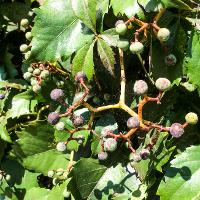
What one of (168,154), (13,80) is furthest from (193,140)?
(13,80)

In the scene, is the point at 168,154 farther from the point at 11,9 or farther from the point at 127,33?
the point at 11,9

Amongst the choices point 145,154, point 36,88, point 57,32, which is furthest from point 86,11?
point 145,154

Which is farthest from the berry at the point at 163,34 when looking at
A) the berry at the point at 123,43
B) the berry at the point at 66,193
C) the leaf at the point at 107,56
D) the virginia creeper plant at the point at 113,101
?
the berry at the point at 66,193

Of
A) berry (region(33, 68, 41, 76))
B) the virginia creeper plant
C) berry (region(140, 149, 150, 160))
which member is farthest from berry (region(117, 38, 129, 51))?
berry (region(33, 68, 41, 76))

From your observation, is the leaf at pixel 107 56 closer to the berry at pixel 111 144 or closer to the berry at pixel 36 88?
the berry at pixel 111 144

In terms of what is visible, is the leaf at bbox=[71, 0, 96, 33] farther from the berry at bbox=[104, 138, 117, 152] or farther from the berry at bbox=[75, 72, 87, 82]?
the berry at bbox=[104, 138, 117, 152]

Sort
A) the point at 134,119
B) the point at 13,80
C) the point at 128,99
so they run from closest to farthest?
the point at 134,119
the point at 128,99
the point at 13,80

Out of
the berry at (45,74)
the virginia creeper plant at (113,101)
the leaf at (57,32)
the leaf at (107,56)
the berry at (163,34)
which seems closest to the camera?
the berry at (163,34)
